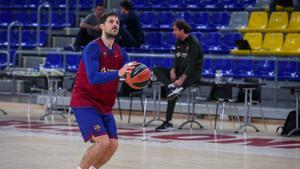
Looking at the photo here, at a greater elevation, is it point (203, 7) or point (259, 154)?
point (203, 7)

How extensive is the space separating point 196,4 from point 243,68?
422cm

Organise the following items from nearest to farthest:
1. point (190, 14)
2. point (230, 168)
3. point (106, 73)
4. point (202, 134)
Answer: point (106, 73)
point (230, 168)
point (202, 134)
point (190, 14)

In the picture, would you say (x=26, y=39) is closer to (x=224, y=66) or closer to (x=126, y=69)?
(x=224, y=66)

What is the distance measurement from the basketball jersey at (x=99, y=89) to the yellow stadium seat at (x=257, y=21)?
471 inches

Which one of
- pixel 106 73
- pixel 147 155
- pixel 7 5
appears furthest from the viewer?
pixel 7 5

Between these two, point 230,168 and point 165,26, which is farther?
point 165,26

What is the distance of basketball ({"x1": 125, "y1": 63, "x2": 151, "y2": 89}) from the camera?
7492mm

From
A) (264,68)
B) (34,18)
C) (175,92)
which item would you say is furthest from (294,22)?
(34,18)

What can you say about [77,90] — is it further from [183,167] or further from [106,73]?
[183,167]

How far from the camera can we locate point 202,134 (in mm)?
14188

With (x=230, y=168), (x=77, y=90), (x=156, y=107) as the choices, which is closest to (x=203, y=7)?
(x=156, y=107)

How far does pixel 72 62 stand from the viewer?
20438 mm

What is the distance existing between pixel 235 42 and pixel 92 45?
36.0 ft

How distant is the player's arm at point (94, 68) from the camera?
7406 millimetres
